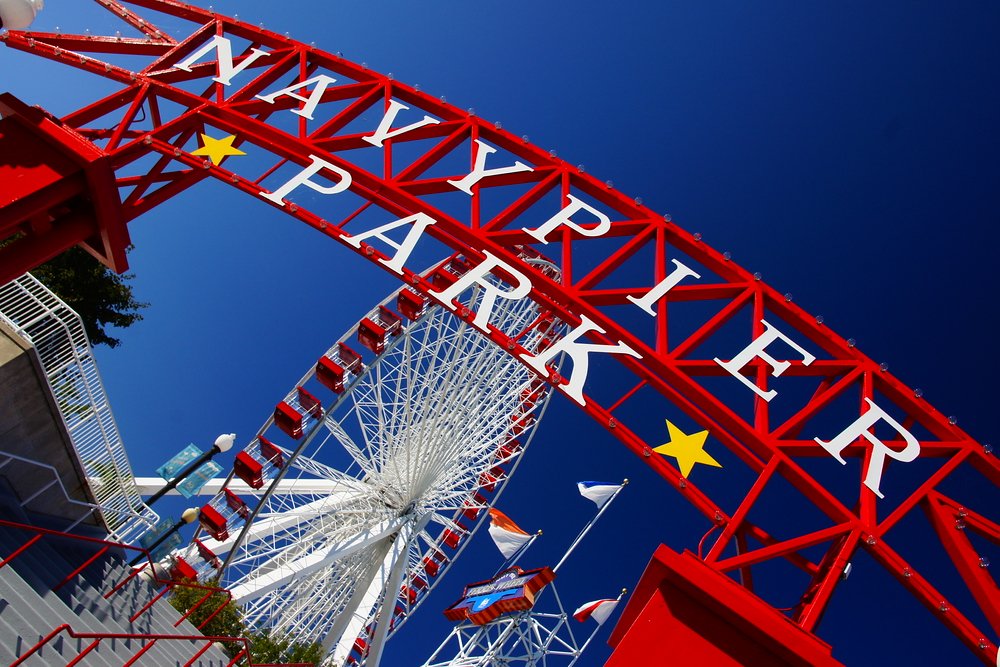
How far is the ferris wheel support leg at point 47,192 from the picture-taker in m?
10.1

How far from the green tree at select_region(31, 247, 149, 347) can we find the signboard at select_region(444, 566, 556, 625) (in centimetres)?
1815

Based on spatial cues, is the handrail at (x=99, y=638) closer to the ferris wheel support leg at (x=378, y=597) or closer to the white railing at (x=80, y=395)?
the white railing at (x=80, y=395)

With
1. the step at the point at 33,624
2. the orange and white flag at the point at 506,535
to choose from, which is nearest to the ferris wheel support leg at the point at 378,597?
the orange and white flag at the point at 506,535

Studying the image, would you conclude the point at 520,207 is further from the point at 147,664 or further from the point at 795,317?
the point at 147,664

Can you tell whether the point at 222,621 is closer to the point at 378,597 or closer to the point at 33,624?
the point at 33,624

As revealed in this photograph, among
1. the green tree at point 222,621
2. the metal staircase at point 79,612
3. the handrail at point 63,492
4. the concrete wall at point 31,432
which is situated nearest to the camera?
the metal staircase at point 79,612

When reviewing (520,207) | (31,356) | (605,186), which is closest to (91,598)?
(31,356)

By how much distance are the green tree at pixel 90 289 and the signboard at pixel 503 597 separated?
1815 centimetres

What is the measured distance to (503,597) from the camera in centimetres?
3155

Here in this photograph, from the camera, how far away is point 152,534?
778 inches

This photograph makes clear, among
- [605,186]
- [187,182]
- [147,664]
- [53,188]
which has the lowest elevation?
[147,664]

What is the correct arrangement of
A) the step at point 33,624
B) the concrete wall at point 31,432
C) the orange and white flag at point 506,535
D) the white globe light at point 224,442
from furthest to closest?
the orange and white flag at point 506,535, the white globe light at point 224,442, the concrete wall at point 31,432, the step at point 33,624

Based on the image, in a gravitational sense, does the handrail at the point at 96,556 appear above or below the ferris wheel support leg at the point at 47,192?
below

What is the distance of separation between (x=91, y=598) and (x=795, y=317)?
12130 mm
